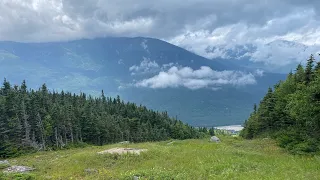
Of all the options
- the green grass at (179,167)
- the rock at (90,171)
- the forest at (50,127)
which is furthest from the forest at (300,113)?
the forest at (50,127)

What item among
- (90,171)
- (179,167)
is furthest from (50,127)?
(179,167)

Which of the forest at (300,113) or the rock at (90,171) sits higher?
the forest at (300,113)

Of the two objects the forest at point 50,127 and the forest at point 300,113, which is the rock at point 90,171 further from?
the forest at point 50,127

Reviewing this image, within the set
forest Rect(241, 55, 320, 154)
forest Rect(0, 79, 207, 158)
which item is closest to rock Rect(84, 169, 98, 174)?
forest Rect(241, 55, 320, 154)

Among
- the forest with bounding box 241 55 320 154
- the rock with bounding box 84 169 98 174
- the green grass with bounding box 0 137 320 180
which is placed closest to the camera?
the green grass with bounding box 0 137 320 180

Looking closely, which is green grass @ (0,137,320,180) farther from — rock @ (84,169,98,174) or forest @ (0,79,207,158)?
forest @ (0,79,207,158)

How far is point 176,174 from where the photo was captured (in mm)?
19859

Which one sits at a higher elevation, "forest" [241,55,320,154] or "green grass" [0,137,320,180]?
"forest" [241,55,320,154]

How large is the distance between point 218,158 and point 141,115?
111594 mm

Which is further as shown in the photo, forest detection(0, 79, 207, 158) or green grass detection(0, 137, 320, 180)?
forest detection(0, 79, 207, 158)

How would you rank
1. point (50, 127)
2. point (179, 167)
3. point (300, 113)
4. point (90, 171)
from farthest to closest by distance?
1. point (50, 127)
2. point (300, 113)
3. point (90, 171)
4. point (179, 167)

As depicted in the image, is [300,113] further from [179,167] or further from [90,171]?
[90,171]

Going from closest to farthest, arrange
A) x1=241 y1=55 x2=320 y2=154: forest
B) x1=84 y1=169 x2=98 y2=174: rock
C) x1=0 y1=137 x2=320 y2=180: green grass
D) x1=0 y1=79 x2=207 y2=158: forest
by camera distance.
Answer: x1=0 y1=137 x2=320 y2=180: green grass
x1=84 y1=169 x2=98 y2=174: rock
x1=241 y1=55 x2=320 y2=154: forest
x1=0 y1=79 x2=207 y2=158: forest

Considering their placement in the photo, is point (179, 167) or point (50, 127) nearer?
point (179, 167)
